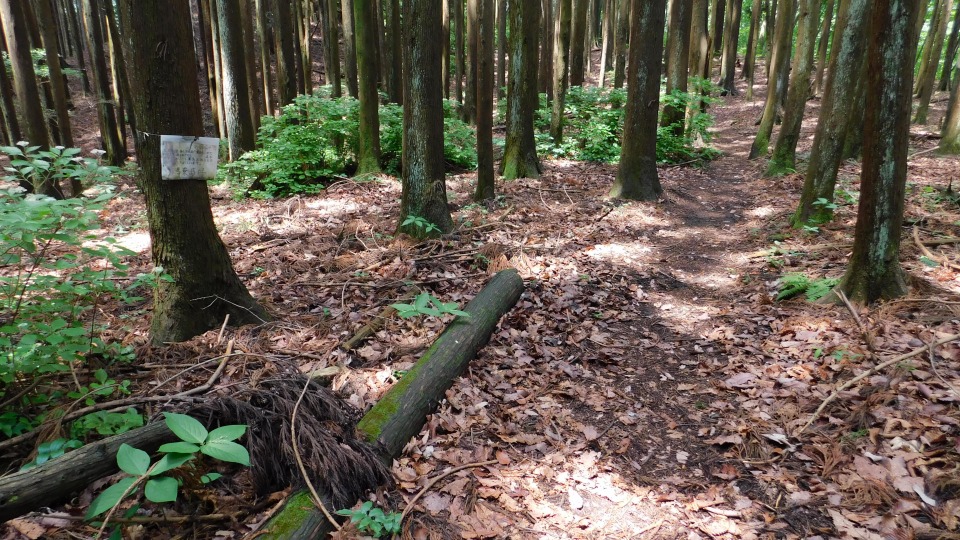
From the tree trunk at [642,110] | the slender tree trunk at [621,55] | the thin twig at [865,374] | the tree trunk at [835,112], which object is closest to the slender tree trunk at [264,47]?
the tree trunk at [642,110]

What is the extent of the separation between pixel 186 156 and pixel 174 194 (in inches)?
12.7

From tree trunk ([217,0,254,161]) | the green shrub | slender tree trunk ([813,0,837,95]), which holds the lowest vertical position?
the green shrub

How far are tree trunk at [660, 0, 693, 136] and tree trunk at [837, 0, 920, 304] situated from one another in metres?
9.38

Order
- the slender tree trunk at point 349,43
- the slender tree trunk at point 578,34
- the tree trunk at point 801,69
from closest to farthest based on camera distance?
the tree trunk at point 801,69, the slender tree trunk at point 349,43, the slender tree trunk at point 578,34

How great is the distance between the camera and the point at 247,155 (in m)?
10.7

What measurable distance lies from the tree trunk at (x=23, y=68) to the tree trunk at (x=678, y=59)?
1408 cm

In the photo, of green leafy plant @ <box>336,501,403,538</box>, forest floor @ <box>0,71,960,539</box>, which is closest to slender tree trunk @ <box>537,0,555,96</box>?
forest floor @ <box>0,71,960,539</box>

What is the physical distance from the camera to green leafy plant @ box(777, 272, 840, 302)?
5137 mm

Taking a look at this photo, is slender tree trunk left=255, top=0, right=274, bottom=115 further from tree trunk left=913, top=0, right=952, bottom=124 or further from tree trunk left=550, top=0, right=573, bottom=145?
tree trunk left=913, top=0, right=952, bottom=124

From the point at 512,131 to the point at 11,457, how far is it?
937 cm

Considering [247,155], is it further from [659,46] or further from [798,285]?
[798,285]

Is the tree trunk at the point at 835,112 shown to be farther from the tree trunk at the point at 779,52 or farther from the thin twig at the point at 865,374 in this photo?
the tree trunk at the point at 779,52

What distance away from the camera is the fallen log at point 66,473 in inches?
85.9

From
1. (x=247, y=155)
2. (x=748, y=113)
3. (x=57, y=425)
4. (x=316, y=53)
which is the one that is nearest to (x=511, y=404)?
(x=57, y=425)
